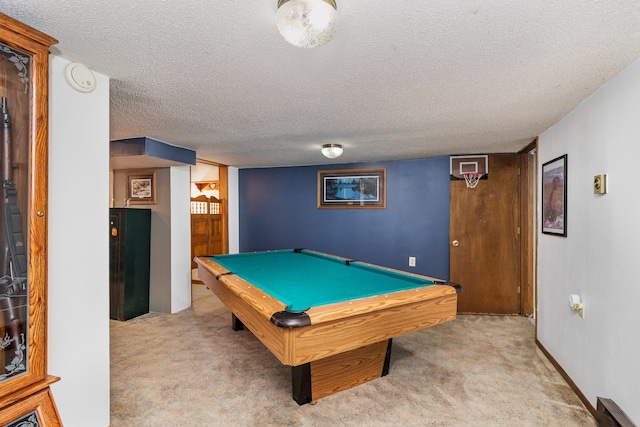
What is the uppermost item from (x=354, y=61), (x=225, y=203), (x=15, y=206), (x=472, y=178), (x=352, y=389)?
(x=354, y=61)

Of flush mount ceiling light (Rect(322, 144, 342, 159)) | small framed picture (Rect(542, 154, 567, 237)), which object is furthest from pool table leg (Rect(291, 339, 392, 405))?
flush mount ceiling light (Rect(322, 144, 342, 159))

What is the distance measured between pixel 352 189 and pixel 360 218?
0.44 m

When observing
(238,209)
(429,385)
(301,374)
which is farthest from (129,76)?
(238,209)

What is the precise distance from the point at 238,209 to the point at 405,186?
9.01 ft

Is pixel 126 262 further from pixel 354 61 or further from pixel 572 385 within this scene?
pixel 572 385

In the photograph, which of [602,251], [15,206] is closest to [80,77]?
[15,206]

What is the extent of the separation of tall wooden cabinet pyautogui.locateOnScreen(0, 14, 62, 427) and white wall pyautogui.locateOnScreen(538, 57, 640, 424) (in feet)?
8.75

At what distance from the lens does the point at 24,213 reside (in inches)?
48.6

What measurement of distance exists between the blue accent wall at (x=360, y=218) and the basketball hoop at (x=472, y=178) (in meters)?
0.24

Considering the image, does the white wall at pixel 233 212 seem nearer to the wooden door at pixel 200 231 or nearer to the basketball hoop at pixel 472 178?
the wooden door at pixel 200 231

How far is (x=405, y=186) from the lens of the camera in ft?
14.2

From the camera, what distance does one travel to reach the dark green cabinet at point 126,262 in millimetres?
3594

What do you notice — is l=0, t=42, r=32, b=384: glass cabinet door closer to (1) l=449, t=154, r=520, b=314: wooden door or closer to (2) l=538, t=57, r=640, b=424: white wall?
(2) l=538, t=57, r=640, b=424: white wall

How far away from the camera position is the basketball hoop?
3906mm
